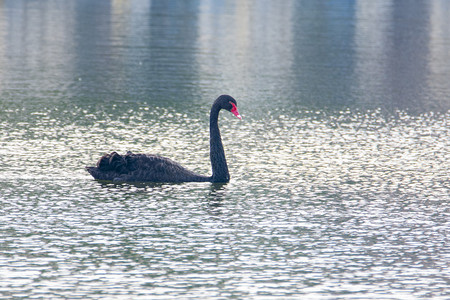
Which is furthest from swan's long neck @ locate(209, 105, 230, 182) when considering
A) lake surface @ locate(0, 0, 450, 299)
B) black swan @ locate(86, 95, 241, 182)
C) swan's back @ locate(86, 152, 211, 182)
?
swan's back @ locate(86, 152, 211, 182)

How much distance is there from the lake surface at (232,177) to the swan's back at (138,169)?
0.21 m

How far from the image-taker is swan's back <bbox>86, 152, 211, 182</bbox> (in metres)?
16.9

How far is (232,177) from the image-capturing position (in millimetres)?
17625

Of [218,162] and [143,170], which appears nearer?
[143,170]

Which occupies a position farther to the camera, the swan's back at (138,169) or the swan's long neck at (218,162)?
the swan's long neck at (218,162)

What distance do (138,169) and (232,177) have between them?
1.93 m

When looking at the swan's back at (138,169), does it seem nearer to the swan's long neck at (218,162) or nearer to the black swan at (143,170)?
the black swan at (143,170)

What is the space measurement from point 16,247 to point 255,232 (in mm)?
3592

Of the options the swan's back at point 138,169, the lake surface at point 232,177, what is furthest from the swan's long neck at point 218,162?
the swan's back at point 138,169

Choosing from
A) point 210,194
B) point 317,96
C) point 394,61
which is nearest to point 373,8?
point 394,61

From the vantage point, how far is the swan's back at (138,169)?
664 inches

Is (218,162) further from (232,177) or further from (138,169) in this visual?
(138,169)

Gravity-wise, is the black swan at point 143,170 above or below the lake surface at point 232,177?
above

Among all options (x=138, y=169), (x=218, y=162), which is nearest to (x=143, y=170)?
(x=138, y=169)
